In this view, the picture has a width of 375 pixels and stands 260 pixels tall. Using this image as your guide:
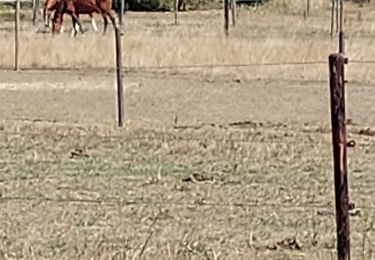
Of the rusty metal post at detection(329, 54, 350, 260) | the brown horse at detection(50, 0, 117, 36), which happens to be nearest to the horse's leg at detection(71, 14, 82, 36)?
the brown horse at detection(50, 0, 117, 36)

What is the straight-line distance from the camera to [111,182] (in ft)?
41.5

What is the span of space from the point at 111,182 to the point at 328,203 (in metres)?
2.23

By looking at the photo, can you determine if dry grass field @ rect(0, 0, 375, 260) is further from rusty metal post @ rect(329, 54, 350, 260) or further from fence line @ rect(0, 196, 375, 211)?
rusty metal post @ rect(329, 54, 350, 260)

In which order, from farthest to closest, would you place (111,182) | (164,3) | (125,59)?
1. (164,3)
2. (125,59)
3. (111,182)

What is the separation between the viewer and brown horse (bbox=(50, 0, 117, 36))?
3634 cm

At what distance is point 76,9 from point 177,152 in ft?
75.8

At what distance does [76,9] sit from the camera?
3772cm

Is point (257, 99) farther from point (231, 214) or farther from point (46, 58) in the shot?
point (231, 214)

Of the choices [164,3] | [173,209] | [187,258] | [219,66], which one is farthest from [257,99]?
[164,3]

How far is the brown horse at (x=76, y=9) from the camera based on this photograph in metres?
36.3

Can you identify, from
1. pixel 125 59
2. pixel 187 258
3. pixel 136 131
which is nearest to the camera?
pixel 187 258

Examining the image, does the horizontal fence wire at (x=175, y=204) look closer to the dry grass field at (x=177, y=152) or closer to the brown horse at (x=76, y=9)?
the dry grass field at (x=177, y=152)

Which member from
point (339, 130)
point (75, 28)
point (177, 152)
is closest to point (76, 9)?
point (75, 28)

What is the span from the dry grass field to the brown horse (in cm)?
535
